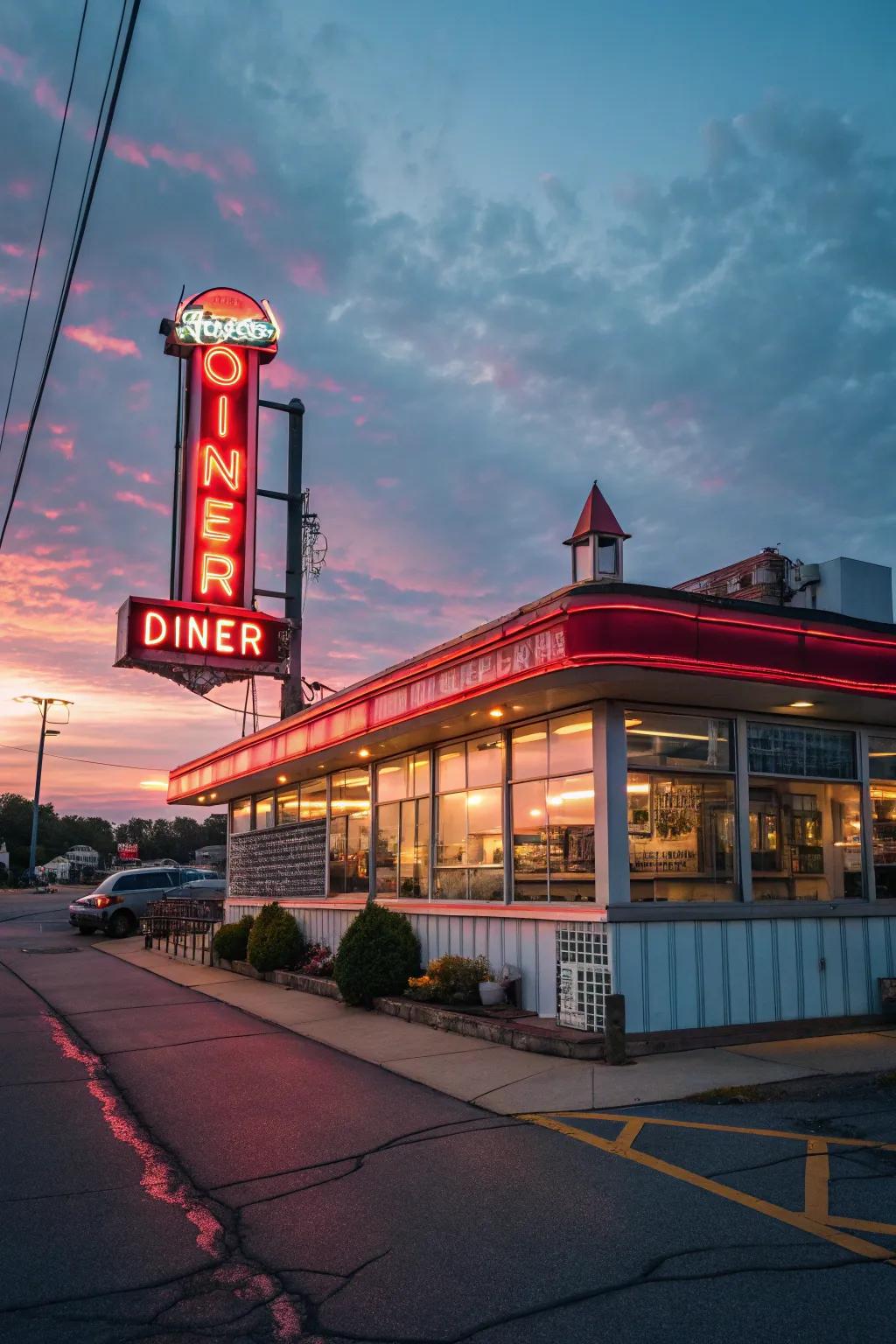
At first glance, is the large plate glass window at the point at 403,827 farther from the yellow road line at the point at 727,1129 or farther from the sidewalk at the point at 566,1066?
the yellow road line at the point at 727,1129

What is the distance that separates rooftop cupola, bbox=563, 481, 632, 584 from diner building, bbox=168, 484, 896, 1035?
0.09 feet

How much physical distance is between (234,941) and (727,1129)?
1371 cm

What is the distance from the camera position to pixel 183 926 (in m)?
24.7

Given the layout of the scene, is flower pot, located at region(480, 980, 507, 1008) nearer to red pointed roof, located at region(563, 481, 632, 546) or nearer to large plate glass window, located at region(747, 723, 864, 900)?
large plate glass window, located at region(747, 723, 864, 900)

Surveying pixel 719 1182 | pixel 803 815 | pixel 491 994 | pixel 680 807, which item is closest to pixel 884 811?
pixel 803 815

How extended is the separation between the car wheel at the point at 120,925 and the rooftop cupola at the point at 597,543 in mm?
21711

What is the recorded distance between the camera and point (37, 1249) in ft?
17.8

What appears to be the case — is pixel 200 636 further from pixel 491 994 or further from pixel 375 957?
pixel 491 994

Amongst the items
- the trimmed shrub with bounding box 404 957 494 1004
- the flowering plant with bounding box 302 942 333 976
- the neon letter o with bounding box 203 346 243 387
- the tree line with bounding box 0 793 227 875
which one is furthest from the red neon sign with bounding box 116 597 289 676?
the tree line with bounding box 0 793 227 875

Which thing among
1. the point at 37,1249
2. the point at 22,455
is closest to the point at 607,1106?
the point at 37,1249

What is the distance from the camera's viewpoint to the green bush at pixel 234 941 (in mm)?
19812

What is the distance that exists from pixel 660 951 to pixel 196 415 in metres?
13.2

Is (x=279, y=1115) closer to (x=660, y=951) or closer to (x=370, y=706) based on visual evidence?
(x=660, y=951)

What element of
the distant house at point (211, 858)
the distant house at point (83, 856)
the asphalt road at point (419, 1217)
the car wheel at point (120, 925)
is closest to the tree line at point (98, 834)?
the distant house at point (83, 856)
